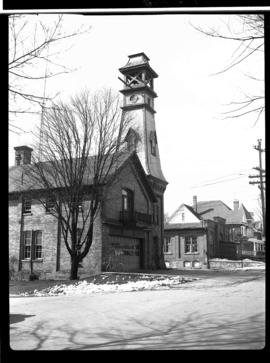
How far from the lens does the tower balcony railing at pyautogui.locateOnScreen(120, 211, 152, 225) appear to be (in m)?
9.95

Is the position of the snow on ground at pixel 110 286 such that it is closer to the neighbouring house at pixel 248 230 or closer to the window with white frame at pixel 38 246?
the window with white frame at pixel 38 246

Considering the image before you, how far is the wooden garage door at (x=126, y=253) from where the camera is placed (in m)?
9.90

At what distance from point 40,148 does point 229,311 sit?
644 centimetres

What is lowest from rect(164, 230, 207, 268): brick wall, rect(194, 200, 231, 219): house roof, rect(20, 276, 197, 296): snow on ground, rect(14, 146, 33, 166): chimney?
rect(20, 276, 197, 296): snow on ground

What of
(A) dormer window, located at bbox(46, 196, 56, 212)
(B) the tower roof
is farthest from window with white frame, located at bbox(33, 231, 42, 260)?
(B) the tower roof

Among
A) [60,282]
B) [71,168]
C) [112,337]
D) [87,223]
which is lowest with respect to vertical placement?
[60,282]

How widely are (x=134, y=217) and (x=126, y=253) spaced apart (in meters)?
1.42

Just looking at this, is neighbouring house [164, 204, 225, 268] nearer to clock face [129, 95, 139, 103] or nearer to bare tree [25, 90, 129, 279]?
bare tree [25, 90, 129, 279]

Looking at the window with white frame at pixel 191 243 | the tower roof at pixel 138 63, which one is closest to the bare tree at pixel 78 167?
the tower roof at pixel 138 63
